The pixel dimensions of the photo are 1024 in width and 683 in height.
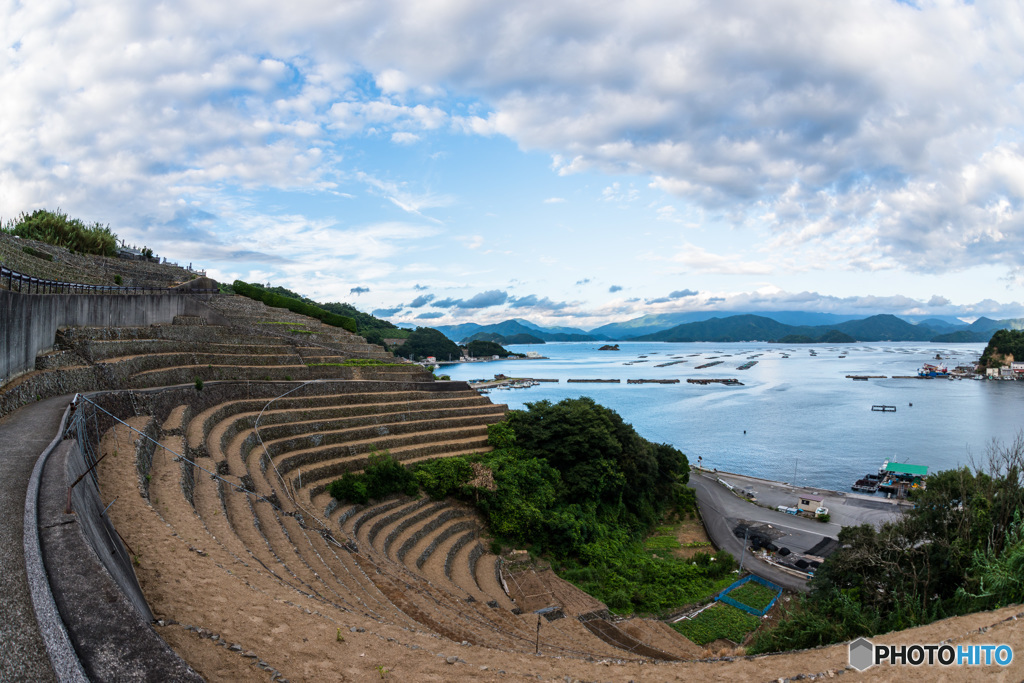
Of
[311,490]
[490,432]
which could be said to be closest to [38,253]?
[311,490]

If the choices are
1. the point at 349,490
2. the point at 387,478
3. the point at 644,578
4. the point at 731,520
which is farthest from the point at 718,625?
the point at 731,520

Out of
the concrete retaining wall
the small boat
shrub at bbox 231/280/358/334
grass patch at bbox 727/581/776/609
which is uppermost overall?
shrub at bbox 231/280/358/334

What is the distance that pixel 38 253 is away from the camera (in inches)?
891

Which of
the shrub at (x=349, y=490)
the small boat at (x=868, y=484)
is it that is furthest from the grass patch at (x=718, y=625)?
the small boat at (x=868, y=484)

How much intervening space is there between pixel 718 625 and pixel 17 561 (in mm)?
20422

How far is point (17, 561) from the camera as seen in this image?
17.2 ft

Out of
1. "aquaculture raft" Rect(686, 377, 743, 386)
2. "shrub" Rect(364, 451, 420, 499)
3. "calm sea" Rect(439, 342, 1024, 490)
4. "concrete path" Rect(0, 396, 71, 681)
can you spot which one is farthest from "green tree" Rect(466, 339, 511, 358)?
"concrete path" Rect(0, 396, 71, 681)

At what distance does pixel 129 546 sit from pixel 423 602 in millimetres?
6001

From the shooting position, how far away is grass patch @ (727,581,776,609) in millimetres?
21531

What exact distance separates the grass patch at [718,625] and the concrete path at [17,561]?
1855 centimetres

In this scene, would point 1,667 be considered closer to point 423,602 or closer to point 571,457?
point 423,602

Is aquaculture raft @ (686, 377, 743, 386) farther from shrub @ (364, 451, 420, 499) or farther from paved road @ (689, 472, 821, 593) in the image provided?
shrub @ (364, 451, 420, 499)

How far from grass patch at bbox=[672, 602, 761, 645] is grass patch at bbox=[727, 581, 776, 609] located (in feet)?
3.39

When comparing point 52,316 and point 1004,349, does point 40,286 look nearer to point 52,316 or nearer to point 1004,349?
point 52,316
